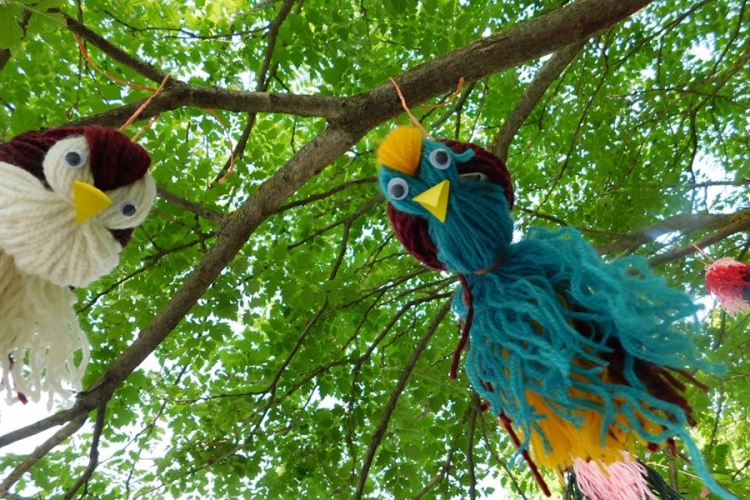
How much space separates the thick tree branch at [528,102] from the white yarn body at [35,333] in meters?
1.47

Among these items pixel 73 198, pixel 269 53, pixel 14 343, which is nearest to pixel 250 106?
pixel 73 198

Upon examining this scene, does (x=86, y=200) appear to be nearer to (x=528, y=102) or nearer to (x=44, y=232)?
(x=44, y=232)

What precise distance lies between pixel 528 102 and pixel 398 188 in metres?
1.44

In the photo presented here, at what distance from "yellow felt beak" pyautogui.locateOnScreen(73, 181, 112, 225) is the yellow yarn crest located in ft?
1.46

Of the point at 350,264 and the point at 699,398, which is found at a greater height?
the point at 350,264

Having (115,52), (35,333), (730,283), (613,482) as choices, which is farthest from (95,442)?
(730,283)

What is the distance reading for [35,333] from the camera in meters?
0.95

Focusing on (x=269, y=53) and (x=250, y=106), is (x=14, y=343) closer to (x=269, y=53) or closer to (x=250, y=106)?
(x=250, y=106)

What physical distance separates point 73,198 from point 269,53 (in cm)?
156

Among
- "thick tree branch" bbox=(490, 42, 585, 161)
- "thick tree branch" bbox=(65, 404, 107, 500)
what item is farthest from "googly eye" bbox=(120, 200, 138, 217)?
"thick tree branch" bbox=(490, 42, 585, 161)

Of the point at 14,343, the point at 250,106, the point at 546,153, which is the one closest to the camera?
the point at 14,343

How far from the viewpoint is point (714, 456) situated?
2422 millimetres

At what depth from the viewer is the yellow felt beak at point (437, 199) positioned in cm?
80

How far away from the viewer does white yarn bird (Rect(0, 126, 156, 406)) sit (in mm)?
817
